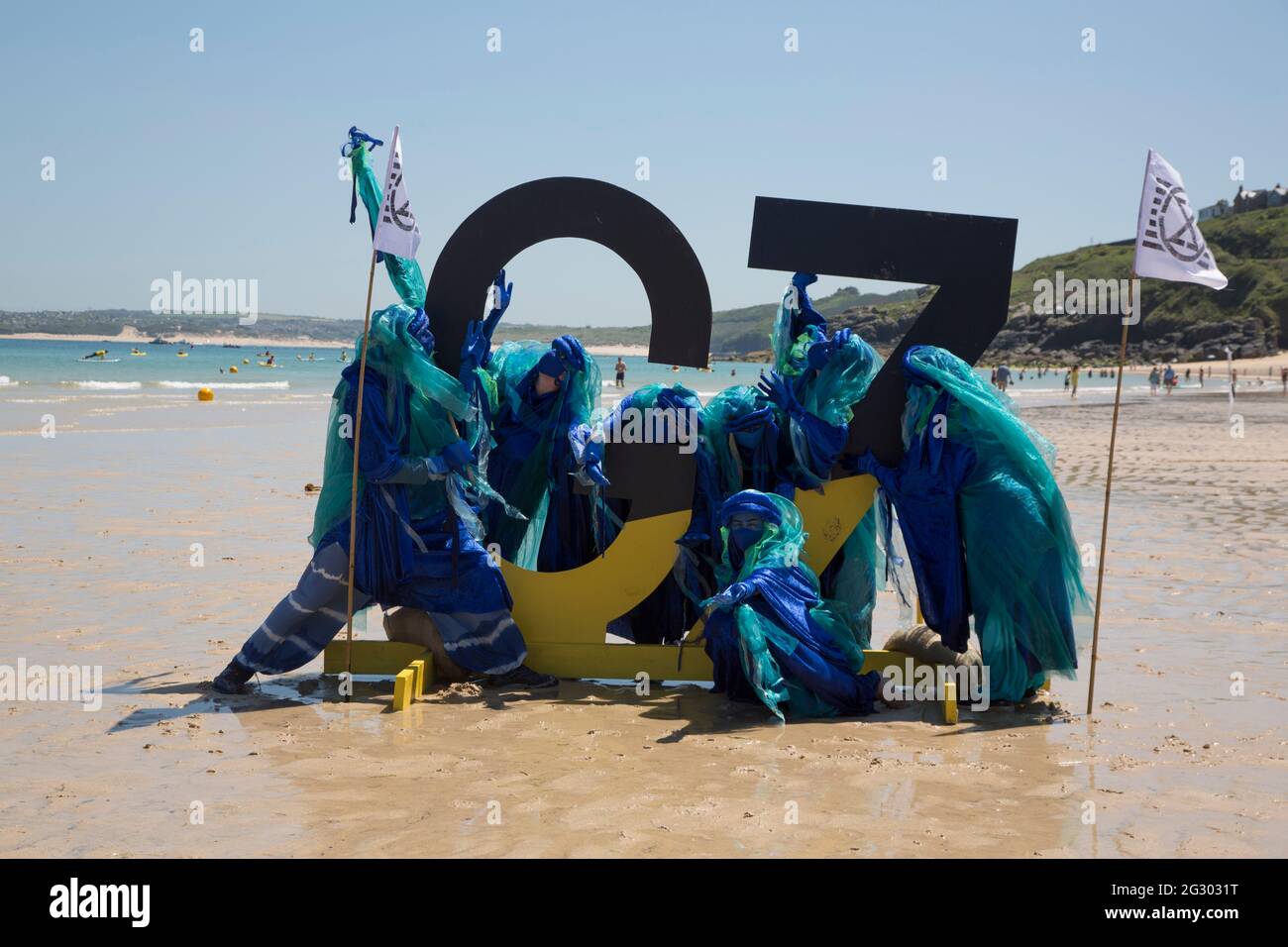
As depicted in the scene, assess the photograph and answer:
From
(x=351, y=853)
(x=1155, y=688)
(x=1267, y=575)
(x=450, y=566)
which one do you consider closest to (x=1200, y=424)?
(x=1267, y=575)

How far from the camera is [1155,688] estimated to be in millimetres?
6680

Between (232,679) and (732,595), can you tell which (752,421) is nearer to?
(732,595)

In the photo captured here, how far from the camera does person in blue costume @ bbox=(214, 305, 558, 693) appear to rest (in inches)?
255

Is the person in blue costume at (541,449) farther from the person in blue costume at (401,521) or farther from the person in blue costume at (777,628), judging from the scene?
the person in blue costume at (777,628)

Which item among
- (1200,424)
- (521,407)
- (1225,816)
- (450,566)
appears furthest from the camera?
(1200,424)

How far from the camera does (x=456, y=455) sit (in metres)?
6.50

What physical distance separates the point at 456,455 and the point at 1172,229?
12.0 ft

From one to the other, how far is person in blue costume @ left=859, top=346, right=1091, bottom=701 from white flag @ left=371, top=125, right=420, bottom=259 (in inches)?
106

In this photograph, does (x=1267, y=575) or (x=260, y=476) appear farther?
(x=260, y=476)

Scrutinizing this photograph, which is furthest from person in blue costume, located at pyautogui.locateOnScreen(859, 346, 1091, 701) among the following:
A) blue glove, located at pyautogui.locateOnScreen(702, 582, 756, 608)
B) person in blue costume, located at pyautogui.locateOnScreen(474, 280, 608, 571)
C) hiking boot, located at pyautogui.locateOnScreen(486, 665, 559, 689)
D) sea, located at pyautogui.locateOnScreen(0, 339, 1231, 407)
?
sea, located at pyautogui.locateOnScreen(0, 339, 1231, 407)

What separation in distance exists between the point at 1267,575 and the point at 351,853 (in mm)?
8021

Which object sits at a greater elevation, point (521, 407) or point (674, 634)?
point (521, 407)

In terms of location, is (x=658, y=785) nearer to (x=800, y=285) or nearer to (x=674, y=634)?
(x=674, y=634)

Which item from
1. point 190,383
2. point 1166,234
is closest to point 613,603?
point 1166,234
